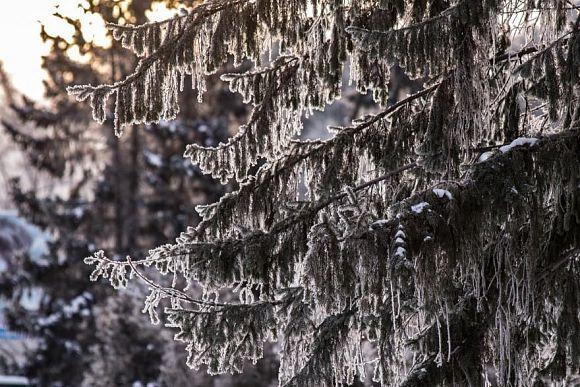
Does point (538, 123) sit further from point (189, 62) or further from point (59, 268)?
point (59, 268)

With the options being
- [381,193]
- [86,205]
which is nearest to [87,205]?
[86,205]

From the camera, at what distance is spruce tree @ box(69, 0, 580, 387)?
17.3 ft

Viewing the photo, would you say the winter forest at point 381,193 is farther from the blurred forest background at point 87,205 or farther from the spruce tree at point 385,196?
the blurred forest background at point 87,205

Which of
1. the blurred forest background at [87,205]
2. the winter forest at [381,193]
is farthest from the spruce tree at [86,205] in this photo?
the winter forest at [381,193]

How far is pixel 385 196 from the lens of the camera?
22.4 ft

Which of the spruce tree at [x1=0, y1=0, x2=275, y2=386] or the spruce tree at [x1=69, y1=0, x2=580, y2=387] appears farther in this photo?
the spruce tree at [x1=0, y1=0, x2=275, y2=386]

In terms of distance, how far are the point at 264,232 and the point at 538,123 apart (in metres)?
2.15

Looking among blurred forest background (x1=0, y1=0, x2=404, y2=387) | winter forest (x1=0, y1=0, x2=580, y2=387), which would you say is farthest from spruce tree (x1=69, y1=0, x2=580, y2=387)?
blurred forest background (x1=0, y1=0, x2=404, y2=387)

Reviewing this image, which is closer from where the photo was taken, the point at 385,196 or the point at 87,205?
the point at 385,196

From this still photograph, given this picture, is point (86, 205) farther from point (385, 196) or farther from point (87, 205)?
point (385, 196)

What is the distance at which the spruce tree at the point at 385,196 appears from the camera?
5.29 m

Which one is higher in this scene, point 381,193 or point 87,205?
point 87,205

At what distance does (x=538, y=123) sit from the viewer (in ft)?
23.1

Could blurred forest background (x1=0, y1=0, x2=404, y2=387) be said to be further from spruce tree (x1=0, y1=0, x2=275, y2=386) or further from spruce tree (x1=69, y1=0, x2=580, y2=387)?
spruce tree (x1=69, y1=0, x2=580, y2=387)
